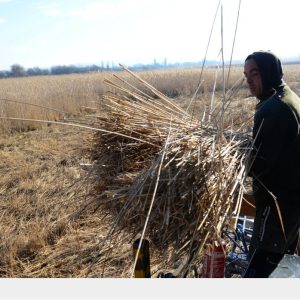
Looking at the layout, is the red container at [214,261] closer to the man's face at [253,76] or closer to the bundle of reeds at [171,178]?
the bundle of reeds at [171,178]

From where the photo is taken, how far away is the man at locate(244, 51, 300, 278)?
2000 millimetres

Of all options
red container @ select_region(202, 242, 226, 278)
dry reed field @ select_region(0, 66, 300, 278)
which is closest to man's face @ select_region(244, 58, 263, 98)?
dry reed field @ select_region(0, 66, 300, 278)

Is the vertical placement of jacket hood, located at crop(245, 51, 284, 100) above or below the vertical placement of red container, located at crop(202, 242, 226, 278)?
above

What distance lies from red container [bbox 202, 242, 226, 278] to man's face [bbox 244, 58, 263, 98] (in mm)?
1029

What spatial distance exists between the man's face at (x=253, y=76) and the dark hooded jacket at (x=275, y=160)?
0.02 meters

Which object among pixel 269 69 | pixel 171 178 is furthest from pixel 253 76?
pixel 171 178

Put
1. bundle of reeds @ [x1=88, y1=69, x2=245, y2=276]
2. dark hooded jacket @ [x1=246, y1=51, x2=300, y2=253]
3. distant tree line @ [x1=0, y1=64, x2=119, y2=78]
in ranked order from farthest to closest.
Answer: distant tree line @ [x1=0, y1=64, x2=119, y2=78]
dark hooded jacket @ [x1=246, y1=51, x2=300, y2=253]
bundle of reeds @ [x1=88, y1=69, x2=245, y2=276]

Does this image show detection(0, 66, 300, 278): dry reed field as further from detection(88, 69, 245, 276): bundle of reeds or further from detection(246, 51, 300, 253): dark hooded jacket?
detection(246, 51, 300, 253): dark hooded jacket

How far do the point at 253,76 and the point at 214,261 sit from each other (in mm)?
1143

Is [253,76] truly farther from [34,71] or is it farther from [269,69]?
[34,71]

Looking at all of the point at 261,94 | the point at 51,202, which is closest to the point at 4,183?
the point at 51,202

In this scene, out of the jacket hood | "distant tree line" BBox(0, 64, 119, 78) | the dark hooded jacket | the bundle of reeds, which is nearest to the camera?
the bundle of reeds

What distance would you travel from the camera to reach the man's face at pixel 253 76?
225cm

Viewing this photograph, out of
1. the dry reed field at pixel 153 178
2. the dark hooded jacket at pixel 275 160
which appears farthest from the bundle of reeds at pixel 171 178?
the dark hooded jacket at pixel 275 160
